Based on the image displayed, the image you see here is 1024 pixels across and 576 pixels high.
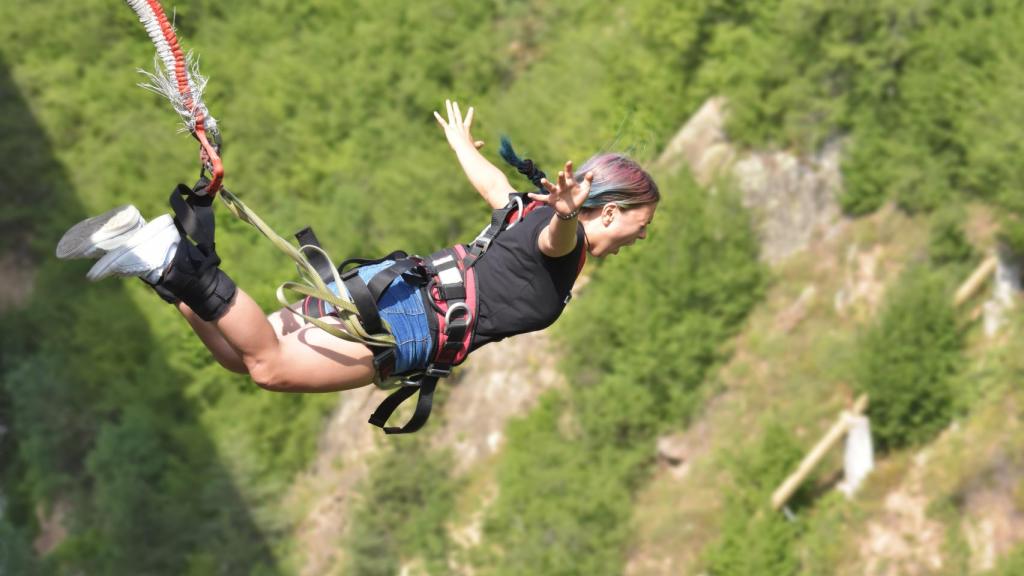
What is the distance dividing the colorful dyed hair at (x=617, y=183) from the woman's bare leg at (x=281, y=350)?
44.8 inches

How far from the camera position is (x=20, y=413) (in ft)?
120

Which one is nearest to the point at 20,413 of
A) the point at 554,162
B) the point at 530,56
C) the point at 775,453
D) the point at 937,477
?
the point at 530,56

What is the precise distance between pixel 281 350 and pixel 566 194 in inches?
51.4

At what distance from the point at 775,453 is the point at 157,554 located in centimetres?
1400

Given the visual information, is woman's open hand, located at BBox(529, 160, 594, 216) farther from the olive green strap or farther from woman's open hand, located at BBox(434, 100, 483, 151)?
woman's open hand, located at BBox(434, 100, 483, 151)

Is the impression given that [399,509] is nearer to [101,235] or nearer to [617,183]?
[617,183]

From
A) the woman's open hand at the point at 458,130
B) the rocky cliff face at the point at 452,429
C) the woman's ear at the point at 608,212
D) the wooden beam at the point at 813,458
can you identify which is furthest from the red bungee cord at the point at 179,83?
the rocky cliff face at the point at 452,429

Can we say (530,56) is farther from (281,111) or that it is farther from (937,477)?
(937,477)

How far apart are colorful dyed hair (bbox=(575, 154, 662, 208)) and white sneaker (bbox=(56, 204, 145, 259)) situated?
1.78 meters

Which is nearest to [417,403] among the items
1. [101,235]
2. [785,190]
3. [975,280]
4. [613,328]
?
[101,235]

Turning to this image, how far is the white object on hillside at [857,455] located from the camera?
23.1 m

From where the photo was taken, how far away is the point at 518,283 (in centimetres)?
589

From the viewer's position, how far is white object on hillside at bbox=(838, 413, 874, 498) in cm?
2308

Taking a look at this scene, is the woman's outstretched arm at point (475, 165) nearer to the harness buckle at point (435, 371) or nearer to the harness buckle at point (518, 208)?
the harness buckle at point (518, 208)
